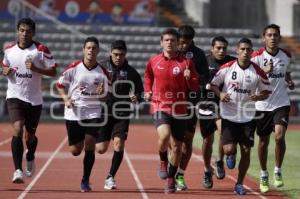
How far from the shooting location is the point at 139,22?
126ft

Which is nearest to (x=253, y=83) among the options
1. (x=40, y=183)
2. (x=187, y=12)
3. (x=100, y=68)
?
(x=100, y=68)

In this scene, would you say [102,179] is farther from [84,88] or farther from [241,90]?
[241,90]

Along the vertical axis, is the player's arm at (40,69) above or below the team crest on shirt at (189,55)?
below

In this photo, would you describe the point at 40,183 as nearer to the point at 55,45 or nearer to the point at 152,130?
the point at 152,130

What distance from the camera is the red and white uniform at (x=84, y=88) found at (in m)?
12.2

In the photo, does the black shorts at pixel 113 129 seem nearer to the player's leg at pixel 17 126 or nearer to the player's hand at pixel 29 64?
the player's leg at pixel 17 126

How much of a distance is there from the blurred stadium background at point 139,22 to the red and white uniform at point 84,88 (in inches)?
834

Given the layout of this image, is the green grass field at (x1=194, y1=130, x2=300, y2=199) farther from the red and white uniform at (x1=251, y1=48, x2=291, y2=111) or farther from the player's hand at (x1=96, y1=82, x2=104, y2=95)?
the player's hand at (x1=96, y1=82, x2=104, y2=95)

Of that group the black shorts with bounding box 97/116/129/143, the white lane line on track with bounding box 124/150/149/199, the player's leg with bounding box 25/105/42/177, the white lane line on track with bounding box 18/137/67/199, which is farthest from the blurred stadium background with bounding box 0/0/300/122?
the black shorts with bounding box 97/116/129/143

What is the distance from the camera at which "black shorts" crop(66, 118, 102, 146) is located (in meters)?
12.2

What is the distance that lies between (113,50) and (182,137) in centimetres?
159

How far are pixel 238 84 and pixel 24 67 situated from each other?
2.93 meters

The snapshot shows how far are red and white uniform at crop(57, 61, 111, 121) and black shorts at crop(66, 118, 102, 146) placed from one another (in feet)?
0.20

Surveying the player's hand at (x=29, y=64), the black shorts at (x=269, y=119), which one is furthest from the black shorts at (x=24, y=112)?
the black shorts at (x=269, y=119)
